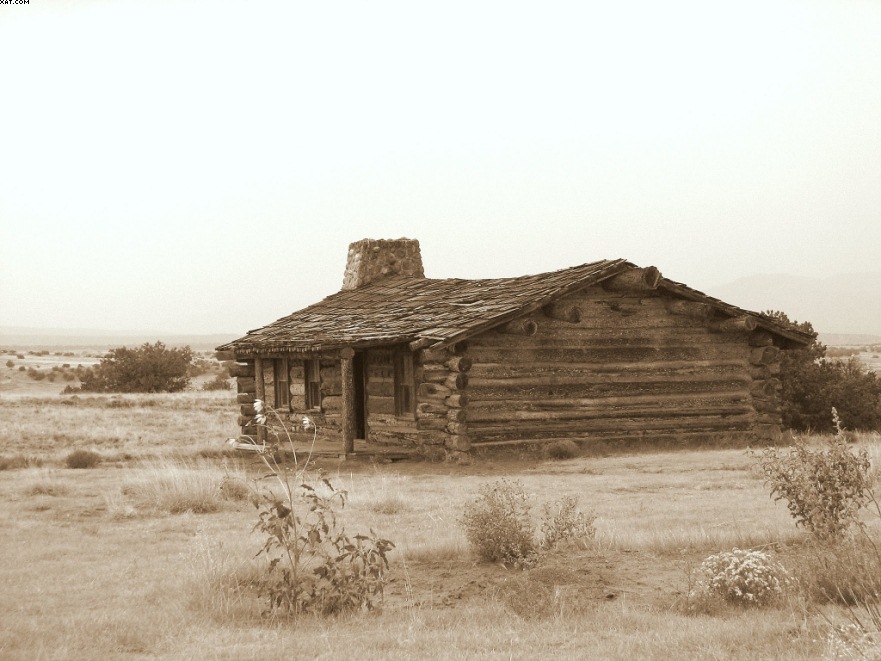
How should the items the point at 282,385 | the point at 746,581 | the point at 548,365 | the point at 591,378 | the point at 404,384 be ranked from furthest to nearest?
the point at 282,385, the point at 404,384, the point at 591,378, the point at 548,365, the point at 746,581

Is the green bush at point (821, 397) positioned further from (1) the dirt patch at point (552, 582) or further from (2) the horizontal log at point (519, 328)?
(1) the dirt patch at point (552, 582)

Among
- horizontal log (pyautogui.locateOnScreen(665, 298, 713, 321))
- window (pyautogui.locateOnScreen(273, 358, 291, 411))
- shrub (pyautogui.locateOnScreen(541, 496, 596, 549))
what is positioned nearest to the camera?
shrub (pyautogui.locateOnScreen(541, 496, 596, 549))

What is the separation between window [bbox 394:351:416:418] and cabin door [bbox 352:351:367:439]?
156 cm

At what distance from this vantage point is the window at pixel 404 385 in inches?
754

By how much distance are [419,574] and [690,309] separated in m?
11.8

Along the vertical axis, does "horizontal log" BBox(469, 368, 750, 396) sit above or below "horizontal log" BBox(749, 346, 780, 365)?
below

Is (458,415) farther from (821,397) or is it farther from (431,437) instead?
(821,397)

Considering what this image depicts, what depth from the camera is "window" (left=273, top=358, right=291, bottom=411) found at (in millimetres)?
22422

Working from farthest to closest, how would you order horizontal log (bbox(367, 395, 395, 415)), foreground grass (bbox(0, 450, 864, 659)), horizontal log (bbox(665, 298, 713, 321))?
horizontal log (bbox(367, 395, 395, 415)) → horizontal log (bbox(665, 298, 713, 321)) → foreground grass (bbox(0, 450, 864, 659))

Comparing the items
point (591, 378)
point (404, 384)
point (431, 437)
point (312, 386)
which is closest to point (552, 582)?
point (431, 437)

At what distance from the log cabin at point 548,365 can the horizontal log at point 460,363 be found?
0.08 feet

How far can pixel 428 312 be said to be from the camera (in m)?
20.2

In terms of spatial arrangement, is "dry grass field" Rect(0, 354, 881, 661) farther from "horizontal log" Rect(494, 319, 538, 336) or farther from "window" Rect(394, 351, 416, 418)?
"window" Rect(394, 351, 416, 418)

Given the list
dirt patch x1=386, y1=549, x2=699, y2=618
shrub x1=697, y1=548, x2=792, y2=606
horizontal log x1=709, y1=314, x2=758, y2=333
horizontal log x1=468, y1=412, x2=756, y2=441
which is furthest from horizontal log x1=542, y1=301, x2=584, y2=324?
shrub x1=697, y1=548, x2=792, y2=606
